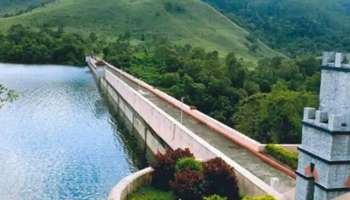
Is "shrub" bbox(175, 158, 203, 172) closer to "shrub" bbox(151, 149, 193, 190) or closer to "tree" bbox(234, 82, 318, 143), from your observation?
"shrub" bbox(151, 149, 193, 190)

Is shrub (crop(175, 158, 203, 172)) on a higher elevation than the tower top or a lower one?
lower

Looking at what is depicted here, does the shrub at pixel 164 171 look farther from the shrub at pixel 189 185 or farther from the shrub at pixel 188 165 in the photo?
the shrub at pixel 189 185

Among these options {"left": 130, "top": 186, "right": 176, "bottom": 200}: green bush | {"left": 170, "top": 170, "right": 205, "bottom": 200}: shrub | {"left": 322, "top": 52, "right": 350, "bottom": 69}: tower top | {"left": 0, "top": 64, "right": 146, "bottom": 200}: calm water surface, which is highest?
{"left": 322, "top": 52, "right": 350, "bottom": 69}: tower top

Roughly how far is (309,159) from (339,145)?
3.35ft

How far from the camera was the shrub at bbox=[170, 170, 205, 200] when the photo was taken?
20734 mm

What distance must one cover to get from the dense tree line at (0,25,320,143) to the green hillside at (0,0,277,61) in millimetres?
22637

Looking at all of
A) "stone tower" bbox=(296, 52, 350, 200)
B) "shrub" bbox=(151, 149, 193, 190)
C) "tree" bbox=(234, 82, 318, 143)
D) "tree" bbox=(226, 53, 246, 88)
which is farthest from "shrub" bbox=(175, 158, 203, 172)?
"tree" bbox=(226, 53, 246, 88)

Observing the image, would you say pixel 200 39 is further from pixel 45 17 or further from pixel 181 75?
pixel 181 75

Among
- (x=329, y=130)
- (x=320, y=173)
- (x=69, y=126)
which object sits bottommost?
(x=69, y=126)

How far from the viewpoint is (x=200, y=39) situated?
14950 centimetres

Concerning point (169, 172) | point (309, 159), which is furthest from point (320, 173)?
point (169, 172)

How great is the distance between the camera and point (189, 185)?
821 inches

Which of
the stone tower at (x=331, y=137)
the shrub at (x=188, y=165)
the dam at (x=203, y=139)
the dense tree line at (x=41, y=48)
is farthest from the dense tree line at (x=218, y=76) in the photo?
the stone tower at (x=331, y=137)

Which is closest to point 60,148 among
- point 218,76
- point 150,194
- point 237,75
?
point 150,194
